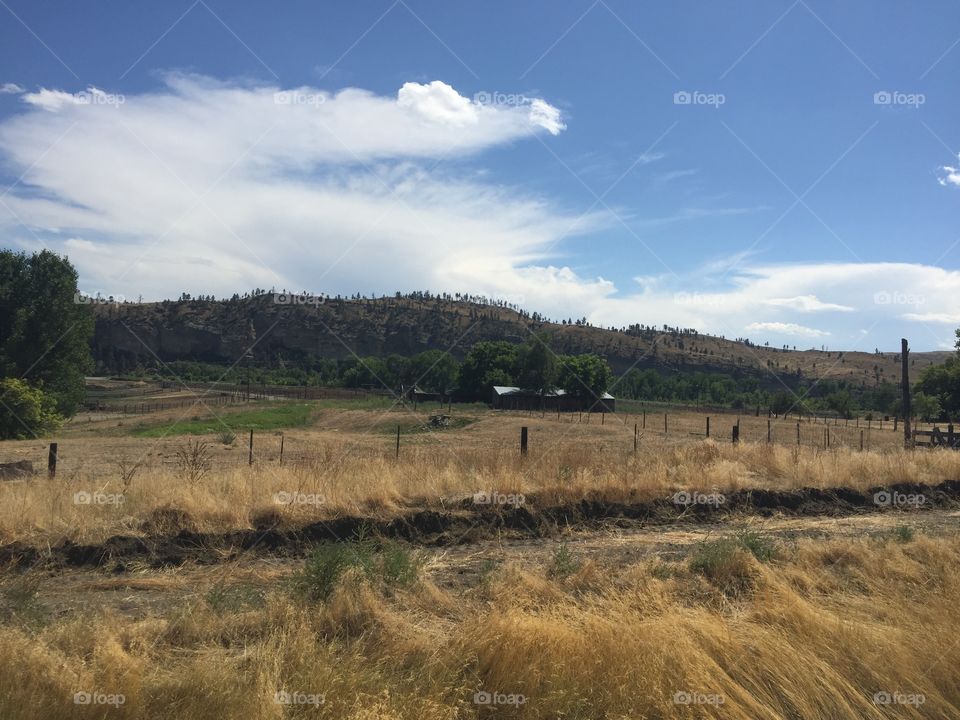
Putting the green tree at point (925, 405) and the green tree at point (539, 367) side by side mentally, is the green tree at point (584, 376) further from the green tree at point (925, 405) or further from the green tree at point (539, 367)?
the green tree at point (925, 405)

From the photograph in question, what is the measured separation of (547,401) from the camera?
8900 centimetres

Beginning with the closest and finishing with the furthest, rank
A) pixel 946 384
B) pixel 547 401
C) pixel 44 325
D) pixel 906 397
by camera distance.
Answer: pixel 906 397
pixel 44 325
pixel 946 384
pixel 547 401

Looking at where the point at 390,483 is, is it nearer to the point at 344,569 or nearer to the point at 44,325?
the point at 344,569

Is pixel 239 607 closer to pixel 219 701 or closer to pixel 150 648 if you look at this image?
pixel 150 648

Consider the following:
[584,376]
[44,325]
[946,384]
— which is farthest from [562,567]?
[584,376]

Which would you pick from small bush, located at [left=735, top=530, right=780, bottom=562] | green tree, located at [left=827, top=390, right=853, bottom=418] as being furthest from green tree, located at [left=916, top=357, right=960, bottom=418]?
small bush, located at [left=735, top=530, right=780, bottom=562]

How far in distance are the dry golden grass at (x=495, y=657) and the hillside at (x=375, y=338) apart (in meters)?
152

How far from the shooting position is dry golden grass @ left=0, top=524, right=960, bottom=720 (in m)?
4.98

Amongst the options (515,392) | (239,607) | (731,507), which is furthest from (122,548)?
(515,392)

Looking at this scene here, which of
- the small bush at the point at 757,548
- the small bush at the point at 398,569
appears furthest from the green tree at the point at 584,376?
the small bush at the point at 398,569

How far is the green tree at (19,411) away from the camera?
44375 mm

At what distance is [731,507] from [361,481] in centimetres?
810

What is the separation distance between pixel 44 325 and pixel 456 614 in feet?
200

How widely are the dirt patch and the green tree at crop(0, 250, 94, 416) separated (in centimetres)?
5149
